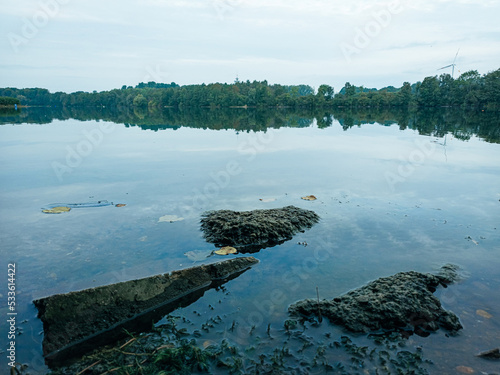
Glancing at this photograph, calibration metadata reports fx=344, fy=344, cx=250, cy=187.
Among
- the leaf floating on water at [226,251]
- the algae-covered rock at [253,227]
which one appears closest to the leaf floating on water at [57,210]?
the algae-covered rock at [253,227]

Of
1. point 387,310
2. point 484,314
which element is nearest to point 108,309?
point 387,310

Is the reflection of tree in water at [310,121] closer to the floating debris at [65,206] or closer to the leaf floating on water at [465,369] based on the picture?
the floating debris at [65,206]

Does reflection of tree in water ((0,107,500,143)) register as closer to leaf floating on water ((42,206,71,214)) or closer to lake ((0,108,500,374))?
lake ((0,108,500,374))

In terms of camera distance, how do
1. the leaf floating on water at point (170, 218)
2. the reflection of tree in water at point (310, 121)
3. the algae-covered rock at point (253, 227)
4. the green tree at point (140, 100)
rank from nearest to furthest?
the algae-covered rock at point (253, 227) → the leaf floating on water at point (170, 218) → the reflection of tree in water at point (310, 121) → the green tree at point (140, 100)

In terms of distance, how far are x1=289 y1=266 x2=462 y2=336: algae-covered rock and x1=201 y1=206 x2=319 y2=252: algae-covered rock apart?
278 centimetres

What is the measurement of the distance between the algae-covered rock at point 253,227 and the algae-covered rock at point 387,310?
2778mm

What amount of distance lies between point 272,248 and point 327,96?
124606 mm

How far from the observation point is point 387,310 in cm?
569

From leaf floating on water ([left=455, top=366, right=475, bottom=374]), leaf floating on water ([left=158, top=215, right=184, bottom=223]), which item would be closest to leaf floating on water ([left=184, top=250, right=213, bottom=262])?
leaf floating on water ([left=158, top=215, right=184, bottom=223])

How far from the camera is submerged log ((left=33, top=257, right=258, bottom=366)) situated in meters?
5.10

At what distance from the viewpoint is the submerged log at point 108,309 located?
510cm

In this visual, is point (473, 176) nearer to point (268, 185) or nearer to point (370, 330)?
point (268, 185)

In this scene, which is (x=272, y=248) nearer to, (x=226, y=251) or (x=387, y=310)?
(x=226, y=251)

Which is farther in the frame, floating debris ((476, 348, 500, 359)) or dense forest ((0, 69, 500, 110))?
dense forest ((0, 69, 500, 110))
